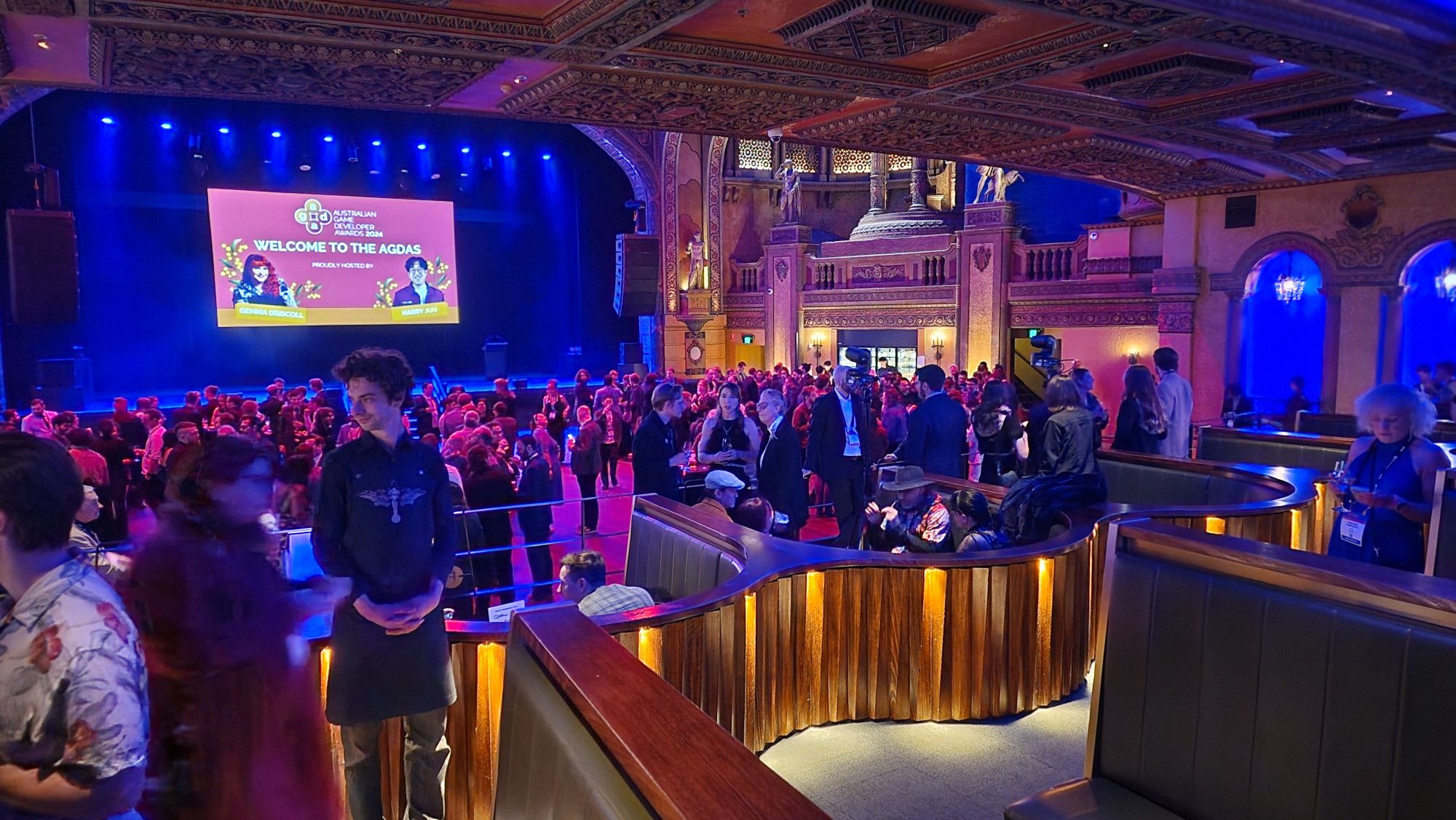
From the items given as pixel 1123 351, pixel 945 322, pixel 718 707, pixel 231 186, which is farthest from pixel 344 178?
pixel 718 707

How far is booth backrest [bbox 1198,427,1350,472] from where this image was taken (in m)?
7.05

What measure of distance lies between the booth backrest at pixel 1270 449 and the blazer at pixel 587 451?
528 centimetres

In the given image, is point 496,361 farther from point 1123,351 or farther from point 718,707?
point 718,707

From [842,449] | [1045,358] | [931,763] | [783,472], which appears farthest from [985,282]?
[931,763]

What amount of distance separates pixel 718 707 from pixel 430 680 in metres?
1.18

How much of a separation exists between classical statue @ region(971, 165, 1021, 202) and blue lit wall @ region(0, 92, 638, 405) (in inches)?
388

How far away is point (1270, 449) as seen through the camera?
7598mm

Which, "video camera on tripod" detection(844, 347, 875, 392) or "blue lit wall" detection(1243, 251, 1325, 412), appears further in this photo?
"blue lit wall" detection(1243, 251, 1325, 412)

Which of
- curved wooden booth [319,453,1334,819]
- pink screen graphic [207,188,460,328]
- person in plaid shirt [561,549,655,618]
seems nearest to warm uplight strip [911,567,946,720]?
curved wooden booth [319,453,1334,819]

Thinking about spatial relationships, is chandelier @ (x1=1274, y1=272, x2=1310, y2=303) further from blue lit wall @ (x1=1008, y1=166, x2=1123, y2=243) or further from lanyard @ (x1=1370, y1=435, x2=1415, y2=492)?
lanyard @ (x1=1370, y1=435, x2=1415, y2=492)

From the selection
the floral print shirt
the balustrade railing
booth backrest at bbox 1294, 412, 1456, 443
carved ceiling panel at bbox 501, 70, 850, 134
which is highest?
carved ceiling panel at bbox 501, 70, 850, 134

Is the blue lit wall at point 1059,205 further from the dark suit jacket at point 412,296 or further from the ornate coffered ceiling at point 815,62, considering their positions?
A: the dark suit jacket at point 412,296

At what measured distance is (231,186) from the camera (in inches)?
689

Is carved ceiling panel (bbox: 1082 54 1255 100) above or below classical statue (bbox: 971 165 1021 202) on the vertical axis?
below
